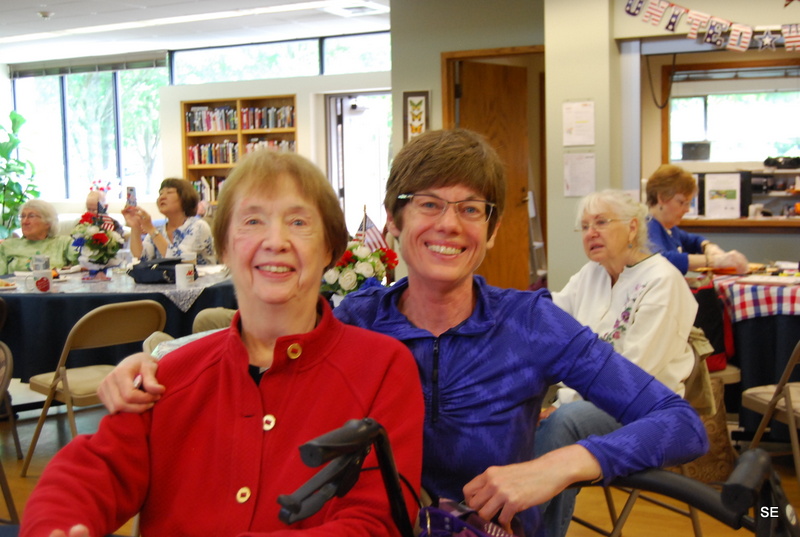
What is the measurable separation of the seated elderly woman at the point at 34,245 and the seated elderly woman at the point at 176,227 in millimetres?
561

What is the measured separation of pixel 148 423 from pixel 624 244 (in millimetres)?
2103

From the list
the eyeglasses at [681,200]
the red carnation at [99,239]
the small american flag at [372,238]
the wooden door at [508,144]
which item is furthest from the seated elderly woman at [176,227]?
the eyeglasses at [681,200]

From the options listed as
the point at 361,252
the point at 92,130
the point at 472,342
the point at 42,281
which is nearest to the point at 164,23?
the point at 92,130

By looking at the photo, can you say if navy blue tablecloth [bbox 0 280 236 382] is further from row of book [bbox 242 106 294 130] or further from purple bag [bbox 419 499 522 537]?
row of book [bbox 242 106 294 130]

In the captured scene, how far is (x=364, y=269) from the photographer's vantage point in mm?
3236

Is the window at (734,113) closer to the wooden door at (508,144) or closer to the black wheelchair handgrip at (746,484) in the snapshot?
the wooden door at (508,144)

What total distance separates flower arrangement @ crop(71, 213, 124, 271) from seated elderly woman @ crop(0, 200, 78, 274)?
63 cm

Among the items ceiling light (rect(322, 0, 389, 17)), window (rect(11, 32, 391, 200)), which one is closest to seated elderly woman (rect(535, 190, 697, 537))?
ceiling light (rect(322, 0, 389, 17))

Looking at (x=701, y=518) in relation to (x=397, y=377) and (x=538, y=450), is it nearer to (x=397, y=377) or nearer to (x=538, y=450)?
(x=538, y=450)

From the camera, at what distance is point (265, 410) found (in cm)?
128

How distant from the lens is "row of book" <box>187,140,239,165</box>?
10.8 meters

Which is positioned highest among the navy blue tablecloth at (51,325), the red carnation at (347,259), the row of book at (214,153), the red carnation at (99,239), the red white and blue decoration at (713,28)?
the red white and blue decoration at (713,28)

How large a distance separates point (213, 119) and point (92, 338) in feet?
24.8

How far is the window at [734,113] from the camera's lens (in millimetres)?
7559
